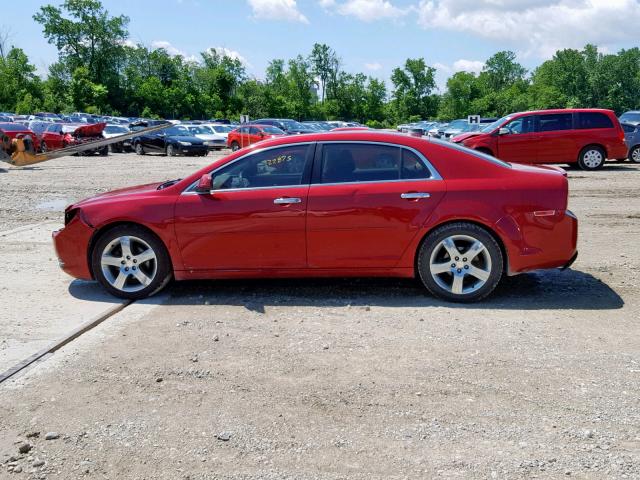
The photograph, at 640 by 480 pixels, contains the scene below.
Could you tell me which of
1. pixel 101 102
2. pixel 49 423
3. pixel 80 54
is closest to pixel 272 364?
pixel 49 423

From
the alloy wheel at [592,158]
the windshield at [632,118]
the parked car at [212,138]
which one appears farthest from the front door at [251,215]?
the parked car at [212,138]

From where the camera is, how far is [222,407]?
394 cm

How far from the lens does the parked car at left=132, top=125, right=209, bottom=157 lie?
30.9 meters

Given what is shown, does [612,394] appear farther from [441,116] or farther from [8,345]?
[441,116]

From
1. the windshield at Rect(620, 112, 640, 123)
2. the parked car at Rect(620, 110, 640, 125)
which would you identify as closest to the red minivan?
the parked car at Rect(620, 110, 640, 125)

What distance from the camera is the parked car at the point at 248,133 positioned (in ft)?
107

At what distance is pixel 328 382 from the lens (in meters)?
4.26

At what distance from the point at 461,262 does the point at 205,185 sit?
2382mm

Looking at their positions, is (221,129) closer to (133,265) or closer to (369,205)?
(133,265)

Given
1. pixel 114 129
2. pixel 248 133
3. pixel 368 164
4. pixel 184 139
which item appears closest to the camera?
pixel 368 164

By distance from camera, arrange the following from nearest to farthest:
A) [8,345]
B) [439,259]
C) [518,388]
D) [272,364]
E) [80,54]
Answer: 1. [518,388]
2. [272,364]
3. [8,345]
4. [439,259]
5. [80,54]

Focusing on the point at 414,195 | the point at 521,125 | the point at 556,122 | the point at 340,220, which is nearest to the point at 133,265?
the point at 340,220

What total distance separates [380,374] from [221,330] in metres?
1.50

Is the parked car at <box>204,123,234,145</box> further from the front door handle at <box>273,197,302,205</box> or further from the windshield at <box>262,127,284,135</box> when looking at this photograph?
the front door handle at <box>273,197,302,205</box>
